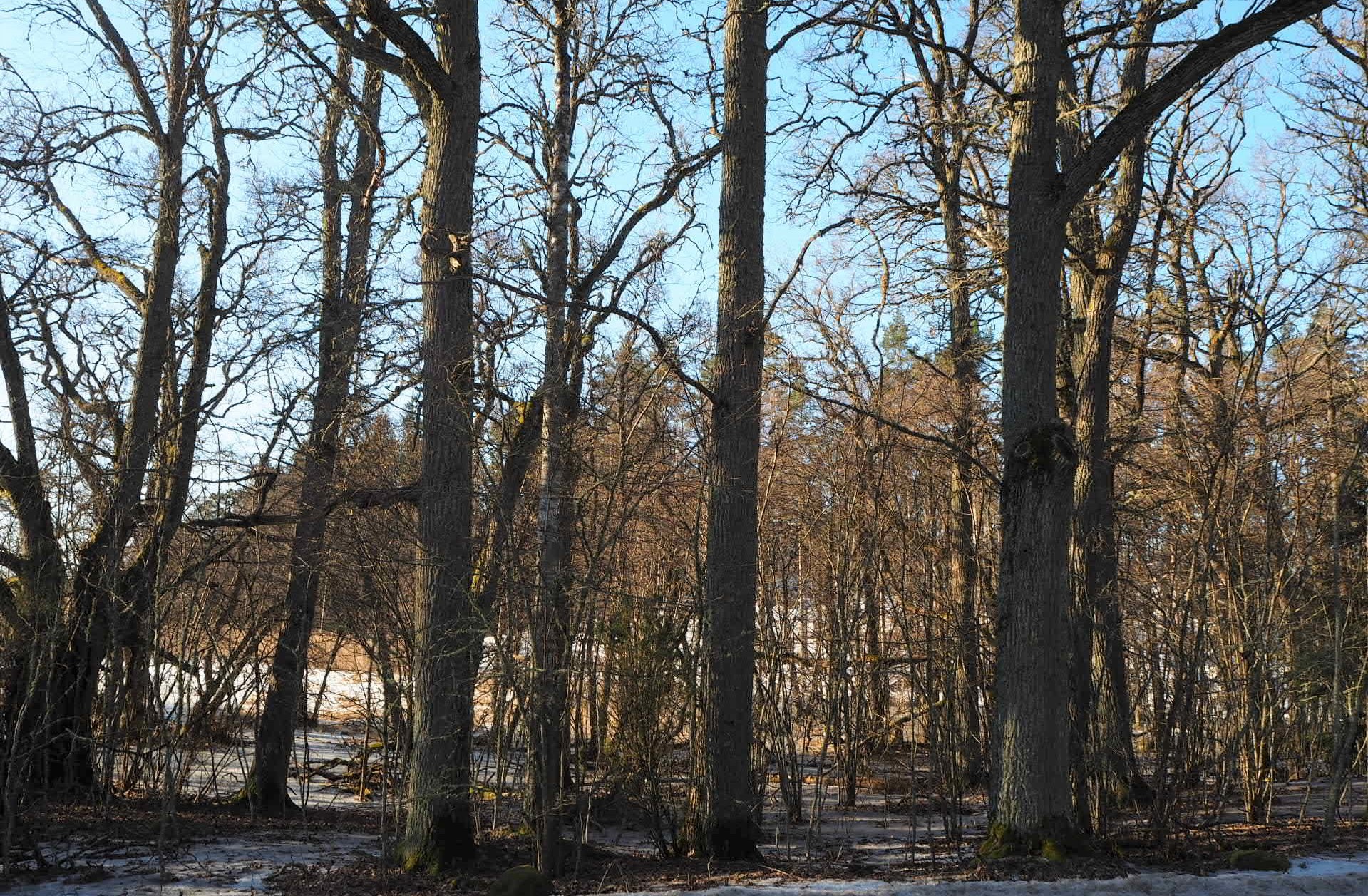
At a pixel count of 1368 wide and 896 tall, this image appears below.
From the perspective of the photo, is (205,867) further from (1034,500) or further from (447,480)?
(1034,500)

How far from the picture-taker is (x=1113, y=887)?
22.3 ft

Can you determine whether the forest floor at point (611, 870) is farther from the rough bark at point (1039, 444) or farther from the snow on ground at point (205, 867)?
the rough bark at point (1039, 444)

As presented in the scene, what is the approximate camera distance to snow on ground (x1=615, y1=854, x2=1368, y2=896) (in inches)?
263

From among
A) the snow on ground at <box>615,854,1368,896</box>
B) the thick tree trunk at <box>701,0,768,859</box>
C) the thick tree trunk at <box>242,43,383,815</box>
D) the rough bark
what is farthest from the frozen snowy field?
the thick tree trunk at <box>242,43,383,815</box>

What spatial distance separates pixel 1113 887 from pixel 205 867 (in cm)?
658

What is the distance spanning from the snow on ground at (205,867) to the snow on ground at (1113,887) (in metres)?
3.30

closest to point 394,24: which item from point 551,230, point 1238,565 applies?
point 551,230

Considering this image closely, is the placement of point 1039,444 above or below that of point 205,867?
above

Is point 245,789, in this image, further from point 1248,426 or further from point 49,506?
point 1248,426

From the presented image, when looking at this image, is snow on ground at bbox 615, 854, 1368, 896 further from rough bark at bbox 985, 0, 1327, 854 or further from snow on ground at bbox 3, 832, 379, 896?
snow on ground at bbox 3, 832, 379, 896

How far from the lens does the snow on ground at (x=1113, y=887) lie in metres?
6.69

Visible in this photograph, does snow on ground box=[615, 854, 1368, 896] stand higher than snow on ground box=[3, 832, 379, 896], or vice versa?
snow on ground box=[615, 854, 1368, 896]

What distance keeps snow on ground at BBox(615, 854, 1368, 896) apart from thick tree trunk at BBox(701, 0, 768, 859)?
1.30m

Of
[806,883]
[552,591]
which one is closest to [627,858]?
[806,883]
